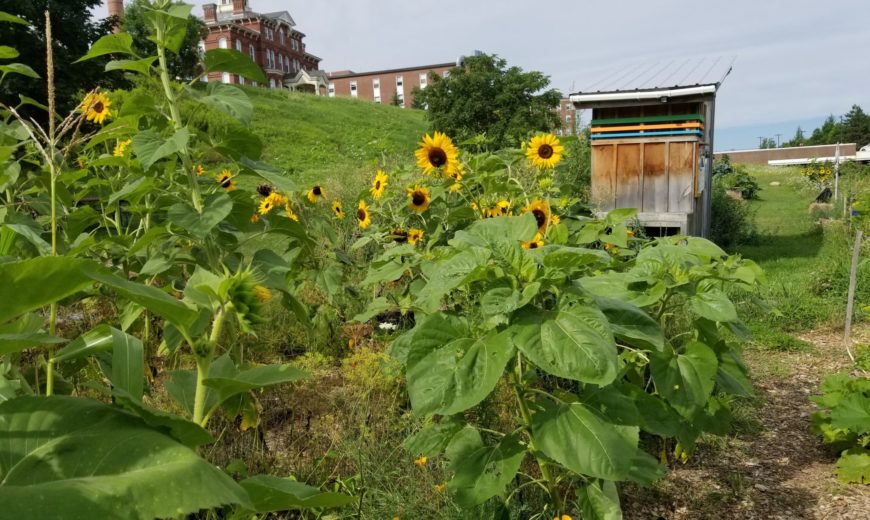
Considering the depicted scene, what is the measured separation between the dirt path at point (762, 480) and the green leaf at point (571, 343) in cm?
140

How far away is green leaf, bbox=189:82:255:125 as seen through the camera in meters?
1.70

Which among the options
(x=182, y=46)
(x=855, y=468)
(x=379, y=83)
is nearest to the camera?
(x=855, y=468)

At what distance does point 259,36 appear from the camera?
54.3 m

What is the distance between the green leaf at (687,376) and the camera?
1.70 meters

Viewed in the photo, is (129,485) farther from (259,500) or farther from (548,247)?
(548,247)

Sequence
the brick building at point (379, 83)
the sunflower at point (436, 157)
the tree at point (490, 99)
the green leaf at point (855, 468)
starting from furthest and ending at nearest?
the brick building at point (379, 83)
the tree at point (490, 99)
the sunflower at point (436, 157)
the green leaf at point (855, 468)

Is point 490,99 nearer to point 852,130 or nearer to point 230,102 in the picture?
Result: point 230,102

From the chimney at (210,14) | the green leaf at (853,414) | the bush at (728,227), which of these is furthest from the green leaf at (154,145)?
the chimney at (210,14)

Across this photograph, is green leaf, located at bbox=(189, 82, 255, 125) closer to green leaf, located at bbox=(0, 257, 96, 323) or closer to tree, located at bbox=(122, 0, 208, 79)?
green leaf, located at bbox=(0, 257, 96, 323)

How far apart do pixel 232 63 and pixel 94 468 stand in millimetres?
1397

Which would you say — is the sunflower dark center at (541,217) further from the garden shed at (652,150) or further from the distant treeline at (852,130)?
the distant treeline at (852,130)

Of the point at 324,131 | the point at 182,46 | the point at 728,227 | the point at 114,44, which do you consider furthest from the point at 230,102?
the point at 182,46

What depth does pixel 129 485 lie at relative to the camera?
1.74 feet

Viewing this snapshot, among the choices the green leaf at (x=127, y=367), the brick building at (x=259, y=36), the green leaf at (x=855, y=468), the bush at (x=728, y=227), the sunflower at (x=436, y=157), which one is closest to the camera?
the green leaf at (x=127, y=367)
